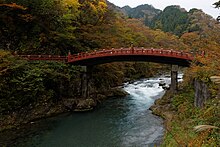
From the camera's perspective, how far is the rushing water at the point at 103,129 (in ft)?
62.3

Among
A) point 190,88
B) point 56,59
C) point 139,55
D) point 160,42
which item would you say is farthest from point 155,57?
point 160,42

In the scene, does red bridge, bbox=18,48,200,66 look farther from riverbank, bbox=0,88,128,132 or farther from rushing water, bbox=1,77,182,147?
rushing water, bbox=1,77,182,147

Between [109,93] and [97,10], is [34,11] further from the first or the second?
[109,93]

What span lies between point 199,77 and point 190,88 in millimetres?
7026

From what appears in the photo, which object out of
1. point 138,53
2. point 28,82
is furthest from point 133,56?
point 28,82

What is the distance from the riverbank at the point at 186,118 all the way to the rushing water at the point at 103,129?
1.41 metres

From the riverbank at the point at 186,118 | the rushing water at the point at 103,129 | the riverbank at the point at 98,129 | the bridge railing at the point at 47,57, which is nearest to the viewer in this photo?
the riverbank at the point at 186,118

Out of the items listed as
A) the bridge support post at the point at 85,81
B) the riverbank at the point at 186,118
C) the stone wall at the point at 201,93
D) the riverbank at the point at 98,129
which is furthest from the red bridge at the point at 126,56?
the stone wall at the point at 201,93

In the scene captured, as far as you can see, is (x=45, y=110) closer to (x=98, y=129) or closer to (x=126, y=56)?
(x=98, y=129)

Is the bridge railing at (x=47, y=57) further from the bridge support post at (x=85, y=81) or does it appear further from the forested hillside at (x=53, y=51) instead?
the bridge support post at (x=85, y=81)

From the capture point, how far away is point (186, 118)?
18844 millimetres

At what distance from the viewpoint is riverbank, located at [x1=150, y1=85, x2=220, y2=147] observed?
460 inches

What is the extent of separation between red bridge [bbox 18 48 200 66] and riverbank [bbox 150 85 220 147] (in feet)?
10.9

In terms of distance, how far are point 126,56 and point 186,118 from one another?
42.9 ft
